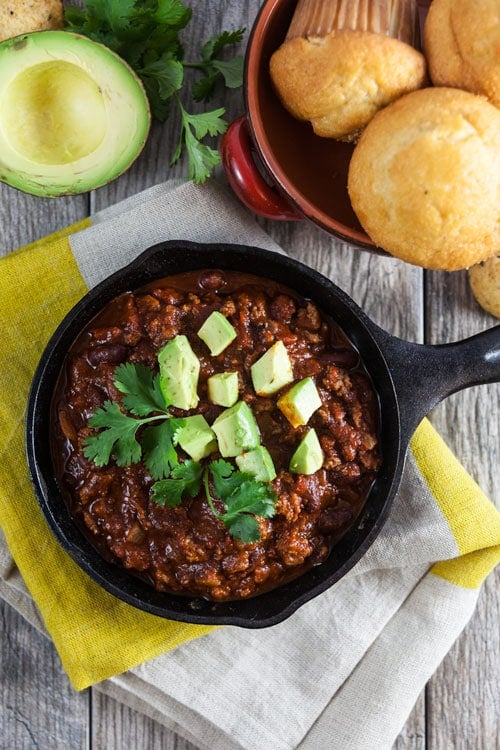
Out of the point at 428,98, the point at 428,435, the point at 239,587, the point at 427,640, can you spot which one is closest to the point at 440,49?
the point at 428,98

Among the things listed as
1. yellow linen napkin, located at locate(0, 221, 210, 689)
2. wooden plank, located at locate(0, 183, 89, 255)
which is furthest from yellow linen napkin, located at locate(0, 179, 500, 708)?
wooden plank, located at locate(0, 183, 89, 255)

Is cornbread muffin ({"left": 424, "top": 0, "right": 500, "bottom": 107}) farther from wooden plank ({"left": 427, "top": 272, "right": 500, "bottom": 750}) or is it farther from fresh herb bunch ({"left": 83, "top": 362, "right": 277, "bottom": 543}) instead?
fresh herb bunch ({"left": 83, "top": 362, "right": 277, "bottom": 543})

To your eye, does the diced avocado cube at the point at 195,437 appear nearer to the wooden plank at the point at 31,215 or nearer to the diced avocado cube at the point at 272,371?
the diced avocado cube at the point at 272,371

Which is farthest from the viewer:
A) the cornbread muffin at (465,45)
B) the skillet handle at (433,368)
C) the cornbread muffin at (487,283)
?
the cornbread muffin at (487,283)

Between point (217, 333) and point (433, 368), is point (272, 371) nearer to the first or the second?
point (217, 333)

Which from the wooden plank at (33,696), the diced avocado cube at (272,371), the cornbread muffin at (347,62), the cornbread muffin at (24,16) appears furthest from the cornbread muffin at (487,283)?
the wooden plank at (33,696)

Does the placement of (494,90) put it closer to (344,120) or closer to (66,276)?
(344,120)
